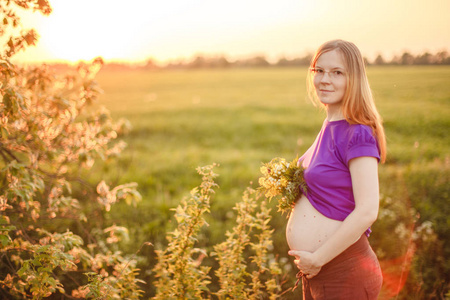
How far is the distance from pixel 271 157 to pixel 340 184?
796cm

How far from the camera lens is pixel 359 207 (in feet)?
6.16

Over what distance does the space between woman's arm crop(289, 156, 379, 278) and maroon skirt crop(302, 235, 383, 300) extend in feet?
0.52

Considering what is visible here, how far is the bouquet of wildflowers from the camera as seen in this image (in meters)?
2.35

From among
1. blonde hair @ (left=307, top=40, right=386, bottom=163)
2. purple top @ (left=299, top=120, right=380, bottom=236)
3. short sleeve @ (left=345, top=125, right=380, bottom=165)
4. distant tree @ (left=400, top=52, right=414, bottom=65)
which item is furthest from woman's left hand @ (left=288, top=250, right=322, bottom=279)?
distant tree @ (left=400, top=52, right=414, bottom=65)

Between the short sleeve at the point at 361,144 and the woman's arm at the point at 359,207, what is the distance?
0.03 m

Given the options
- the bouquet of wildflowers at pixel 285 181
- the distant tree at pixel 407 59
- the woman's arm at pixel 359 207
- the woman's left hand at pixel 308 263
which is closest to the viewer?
the woman's arm at pixel 359 207

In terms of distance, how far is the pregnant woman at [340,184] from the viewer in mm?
1942

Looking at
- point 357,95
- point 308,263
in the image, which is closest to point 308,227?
point 308,263

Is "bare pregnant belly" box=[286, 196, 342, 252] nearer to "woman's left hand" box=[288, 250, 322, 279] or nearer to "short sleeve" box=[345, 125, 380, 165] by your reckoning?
"woman's left hand" box=[288, 250, 322, 279]

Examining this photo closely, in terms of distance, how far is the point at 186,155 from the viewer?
10297 mm

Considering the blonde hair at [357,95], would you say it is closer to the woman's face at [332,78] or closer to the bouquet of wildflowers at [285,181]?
the woman's face at [332,78]

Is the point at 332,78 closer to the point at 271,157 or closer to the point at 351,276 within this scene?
the point at 351,276

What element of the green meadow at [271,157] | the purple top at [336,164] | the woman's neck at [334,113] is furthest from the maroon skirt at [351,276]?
the green meadow at [271,157]

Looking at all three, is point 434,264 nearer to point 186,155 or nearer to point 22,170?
point 22,170
